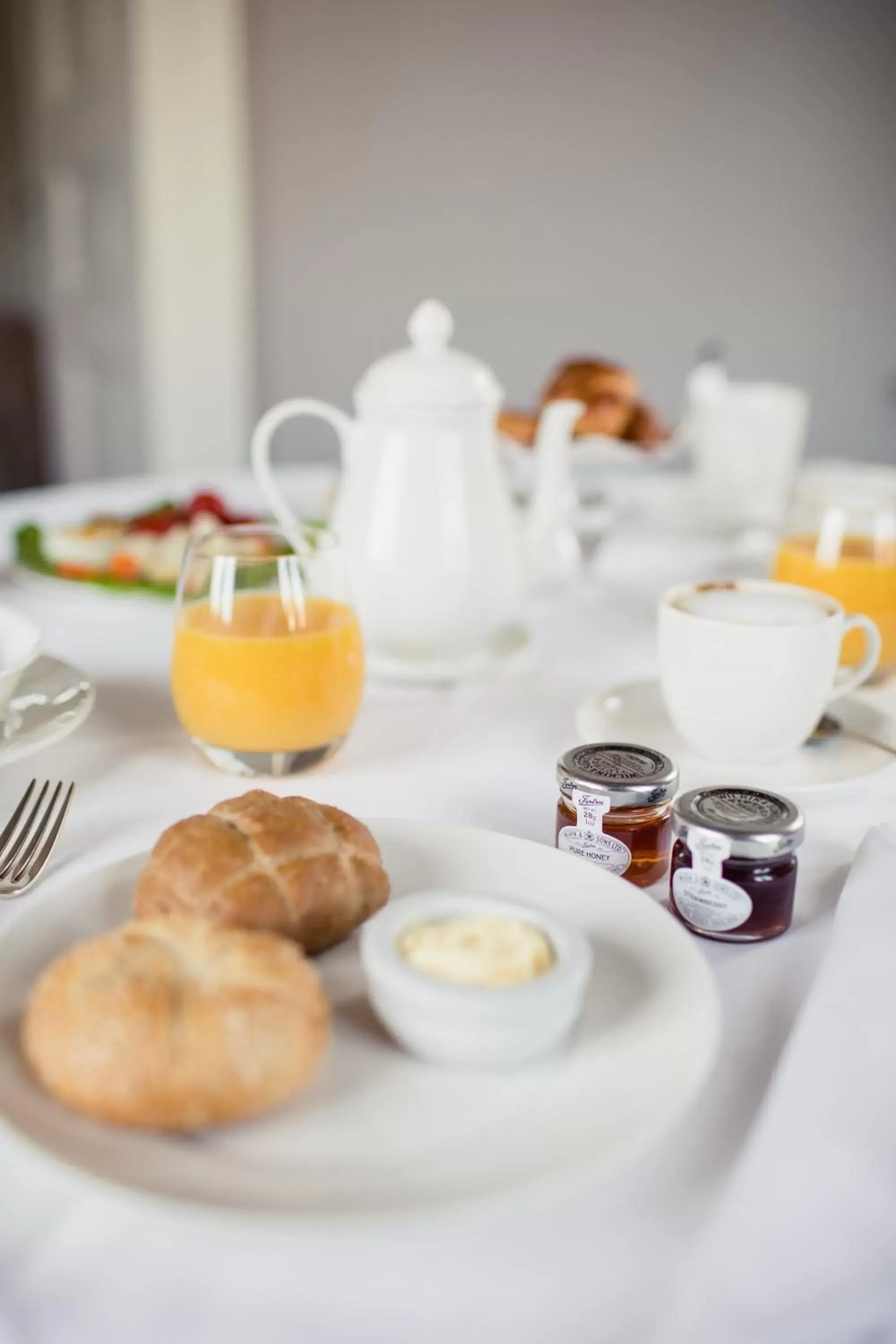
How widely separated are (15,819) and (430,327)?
530 mm

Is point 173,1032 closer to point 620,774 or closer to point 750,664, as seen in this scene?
point 620,774

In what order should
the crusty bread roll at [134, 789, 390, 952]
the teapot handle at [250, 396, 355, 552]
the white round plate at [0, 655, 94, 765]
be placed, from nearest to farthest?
the crusty bread roll at [134, 789, 390, 952] → the white round plate at [0, 655, 94, 765] → the teapot handle at [250, 396, 355, 552]

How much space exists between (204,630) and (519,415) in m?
0.85

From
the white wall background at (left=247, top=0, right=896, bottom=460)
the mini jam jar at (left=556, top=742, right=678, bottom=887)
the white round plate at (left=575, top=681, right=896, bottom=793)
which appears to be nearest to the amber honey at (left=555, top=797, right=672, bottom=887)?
the mini jam jar at (left=556, top=742, right=678, bottom=887)

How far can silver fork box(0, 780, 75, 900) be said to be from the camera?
66 cm

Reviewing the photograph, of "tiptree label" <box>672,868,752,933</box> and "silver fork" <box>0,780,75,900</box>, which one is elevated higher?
"tiptree label" <box>672,868,752,933</box>

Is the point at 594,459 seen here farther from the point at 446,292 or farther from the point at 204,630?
the point at 446,292

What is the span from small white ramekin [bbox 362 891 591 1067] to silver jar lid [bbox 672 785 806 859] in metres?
0.14

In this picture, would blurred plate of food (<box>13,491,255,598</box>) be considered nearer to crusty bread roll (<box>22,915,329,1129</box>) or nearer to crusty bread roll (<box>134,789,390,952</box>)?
crusty bread roll (<box>134,789,390,952</box>)

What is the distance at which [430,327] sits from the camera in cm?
100

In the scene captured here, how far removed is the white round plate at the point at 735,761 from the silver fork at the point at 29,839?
37 cm

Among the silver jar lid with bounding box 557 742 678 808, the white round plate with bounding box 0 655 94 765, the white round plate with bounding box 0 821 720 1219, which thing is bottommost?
the white round plate with bounding box 0 655 94 765

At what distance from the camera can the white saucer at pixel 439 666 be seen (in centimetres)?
102

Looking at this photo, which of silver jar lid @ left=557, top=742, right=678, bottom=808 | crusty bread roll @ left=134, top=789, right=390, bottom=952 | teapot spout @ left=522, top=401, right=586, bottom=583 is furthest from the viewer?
teapot spout @ left=522, top=401, right=586, bottom=583
